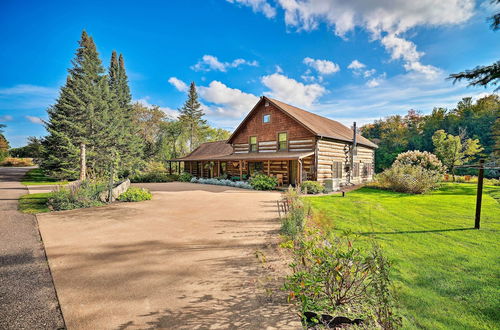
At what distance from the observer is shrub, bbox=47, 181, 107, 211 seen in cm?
899

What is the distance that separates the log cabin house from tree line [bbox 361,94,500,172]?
1421 centimetres

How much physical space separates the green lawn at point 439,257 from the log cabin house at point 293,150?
7425 mm

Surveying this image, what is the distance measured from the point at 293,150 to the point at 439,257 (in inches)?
532

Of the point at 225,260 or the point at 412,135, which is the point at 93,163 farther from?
the point at 412,135

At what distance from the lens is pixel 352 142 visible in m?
19.9

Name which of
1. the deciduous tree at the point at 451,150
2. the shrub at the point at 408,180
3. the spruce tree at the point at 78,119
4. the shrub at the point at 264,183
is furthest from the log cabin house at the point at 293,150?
the spruce tree at the point at 78,119

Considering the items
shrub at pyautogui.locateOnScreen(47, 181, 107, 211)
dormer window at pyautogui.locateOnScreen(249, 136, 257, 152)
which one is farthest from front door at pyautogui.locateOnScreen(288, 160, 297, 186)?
shrub at pyautogui.locateOnScreen(47, 181, 107, 211)

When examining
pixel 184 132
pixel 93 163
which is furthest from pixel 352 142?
pixel 184 132

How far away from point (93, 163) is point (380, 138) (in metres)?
49.9

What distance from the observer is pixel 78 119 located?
2223cm

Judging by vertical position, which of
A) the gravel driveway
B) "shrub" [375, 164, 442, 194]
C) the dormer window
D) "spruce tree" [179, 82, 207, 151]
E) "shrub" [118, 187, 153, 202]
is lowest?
the gravel driveway

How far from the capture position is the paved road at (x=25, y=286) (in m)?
2.61

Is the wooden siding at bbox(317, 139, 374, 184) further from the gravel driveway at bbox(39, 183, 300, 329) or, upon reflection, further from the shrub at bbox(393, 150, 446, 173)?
the gravel driveway at bbox(39, 183, 300, 329)

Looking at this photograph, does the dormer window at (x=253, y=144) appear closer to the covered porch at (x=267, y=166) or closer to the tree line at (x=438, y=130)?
the covered porch at (x=267, y=166)
